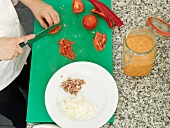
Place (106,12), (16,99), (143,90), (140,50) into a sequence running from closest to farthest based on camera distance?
(140,50)
(143,90)
(106,12)
(16,99)

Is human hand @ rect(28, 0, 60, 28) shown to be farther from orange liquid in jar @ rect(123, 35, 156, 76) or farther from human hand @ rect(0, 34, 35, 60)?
orange liquid in jar @ rect(123, 35, 156, 76)

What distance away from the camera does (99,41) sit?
1.24m

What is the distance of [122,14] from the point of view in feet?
4.26

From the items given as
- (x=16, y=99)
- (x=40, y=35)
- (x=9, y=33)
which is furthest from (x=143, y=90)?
(x=16, y=99)

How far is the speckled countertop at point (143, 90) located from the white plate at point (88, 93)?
5cm

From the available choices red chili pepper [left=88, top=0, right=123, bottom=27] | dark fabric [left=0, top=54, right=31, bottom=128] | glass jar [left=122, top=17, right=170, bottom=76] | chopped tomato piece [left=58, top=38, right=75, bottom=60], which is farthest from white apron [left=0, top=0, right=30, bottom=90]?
glass jar [left=122, top=17, right=170, bottom=76]

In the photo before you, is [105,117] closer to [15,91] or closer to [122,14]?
[122,14]

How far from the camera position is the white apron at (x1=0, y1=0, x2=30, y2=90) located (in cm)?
128

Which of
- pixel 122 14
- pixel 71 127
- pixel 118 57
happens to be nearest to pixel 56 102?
pixel 71 127

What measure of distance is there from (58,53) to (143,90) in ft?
1.15

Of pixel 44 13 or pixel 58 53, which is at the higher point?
pixel 44 13

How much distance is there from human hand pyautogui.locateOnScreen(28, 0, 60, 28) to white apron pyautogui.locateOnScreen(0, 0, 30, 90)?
9 cm

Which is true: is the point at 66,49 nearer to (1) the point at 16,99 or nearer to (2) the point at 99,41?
(2) the point at 99,41

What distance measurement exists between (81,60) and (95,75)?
4.3 inches
